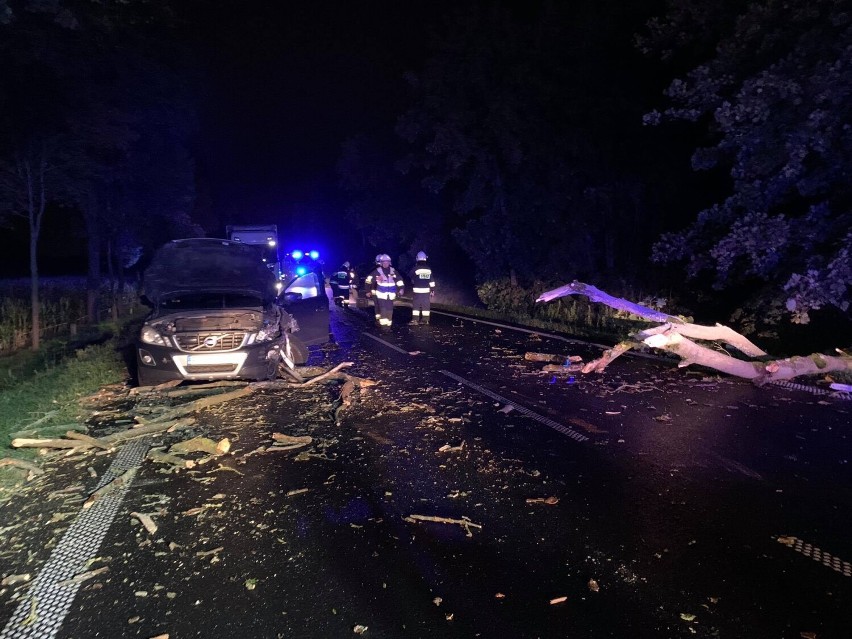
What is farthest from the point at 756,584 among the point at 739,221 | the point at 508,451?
the point at 739,221

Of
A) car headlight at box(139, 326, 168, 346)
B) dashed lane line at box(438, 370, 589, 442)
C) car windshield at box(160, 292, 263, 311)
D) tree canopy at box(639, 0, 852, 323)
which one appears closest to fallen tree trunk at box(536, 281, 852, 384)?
dashed lane line at box(438, 370, 589, 442)

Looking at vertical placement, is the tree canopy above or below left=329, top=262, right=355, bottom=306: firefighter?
above

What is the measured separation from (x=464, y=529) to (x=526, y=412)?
305 cm

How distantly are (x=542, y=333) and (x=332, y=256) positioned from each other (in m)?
57.5

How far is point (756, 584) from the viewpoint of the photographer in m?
3.30

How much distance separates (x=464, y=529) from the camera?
397 cm

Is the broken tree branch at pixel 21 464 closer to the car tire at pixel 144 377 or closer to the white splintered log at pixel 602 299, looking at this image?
Result: the car tire at pixel 144 377

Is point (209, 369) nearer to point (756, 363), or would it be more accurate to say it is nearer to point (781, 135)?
point (756, 363)

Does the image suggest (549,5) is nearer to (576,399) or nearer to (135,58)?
(135,58)

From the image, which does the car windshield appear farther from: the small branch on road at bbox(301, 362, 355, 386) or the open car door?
the open car door

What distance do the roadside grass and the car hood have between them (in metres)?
1.56

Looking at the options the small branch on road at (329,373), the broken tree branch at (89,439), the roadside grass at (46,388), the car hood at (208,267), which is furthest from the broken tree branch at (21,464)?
the car hood at (208,267)

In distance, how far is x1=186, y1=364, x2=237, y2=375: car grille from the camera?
24.1 feet

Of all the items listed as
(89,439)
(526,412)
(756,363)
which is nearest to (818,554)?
(526,412)
